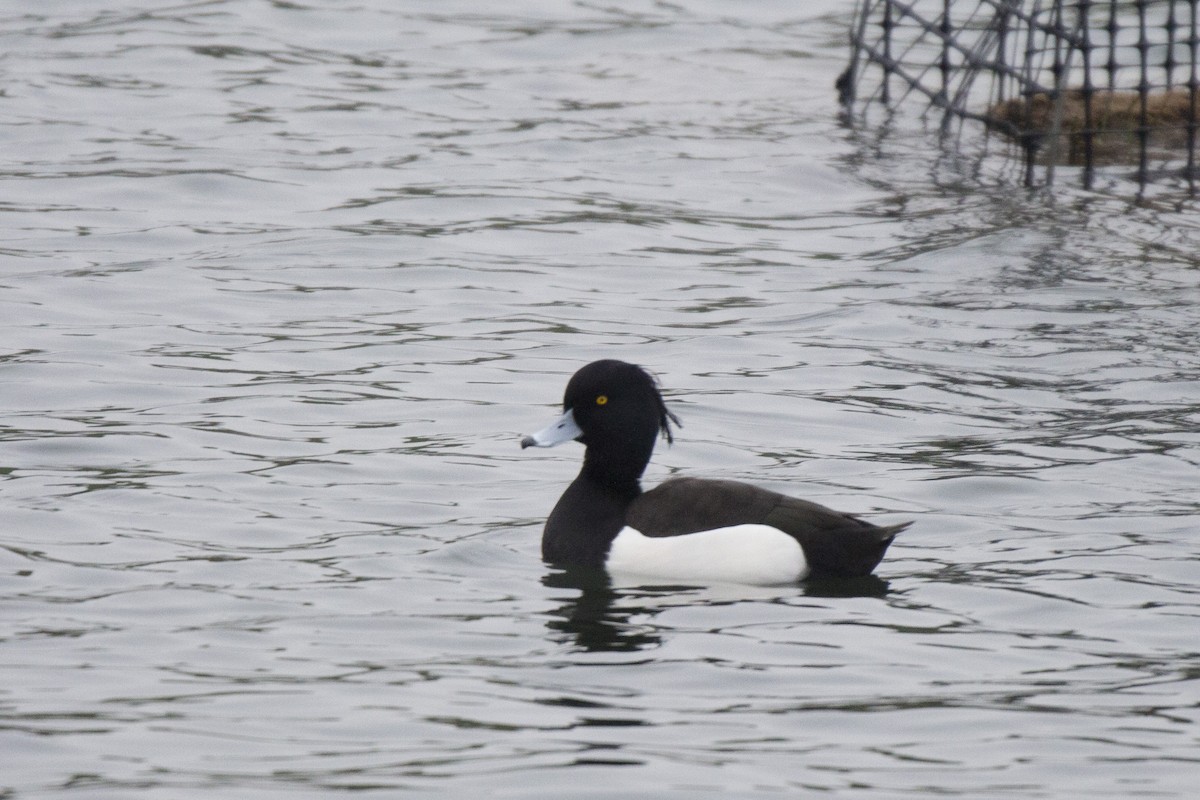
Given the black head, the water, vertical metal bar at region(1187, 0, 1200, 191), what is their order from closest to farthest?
the water < the black head < vertical metal bar at region(1187, 0, 1200, 191)

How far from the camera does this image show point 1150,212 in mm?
13625

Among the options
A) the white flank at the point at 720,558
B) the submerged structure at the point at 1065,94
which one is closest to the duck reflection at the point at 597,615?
the white flank at the point at 720,558

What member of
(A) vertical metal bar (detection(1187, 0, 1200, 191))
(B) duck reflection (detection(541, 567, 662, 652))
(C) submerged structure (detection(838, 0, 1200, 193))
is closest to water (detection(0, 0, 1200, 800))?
(B) duck reflection (detection(541, 567, 662, 652))

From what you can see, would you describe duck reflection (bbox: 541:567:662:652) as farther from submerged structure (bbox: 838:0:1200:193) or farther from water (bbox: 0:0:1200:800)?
submerged structure (bbox: 838:0:1200:193)

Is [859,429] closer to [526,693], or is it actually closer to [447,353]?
[447,353]

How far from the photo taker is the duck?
678cm

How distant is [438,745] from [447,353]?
17.5 feet

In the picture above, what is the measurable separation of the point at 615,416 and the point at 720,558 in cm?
75

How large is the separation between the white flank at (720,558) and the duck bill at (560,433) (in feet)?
1.80

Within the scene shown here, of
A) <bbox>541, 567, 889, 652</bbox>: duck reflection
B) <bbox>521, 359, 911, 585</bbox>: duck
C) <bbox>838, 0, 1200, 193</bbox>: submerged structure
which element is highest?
<bbox>838, 0, 1200, 193</bbox>: submerged structure

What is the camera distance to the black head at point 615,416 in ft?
23.5

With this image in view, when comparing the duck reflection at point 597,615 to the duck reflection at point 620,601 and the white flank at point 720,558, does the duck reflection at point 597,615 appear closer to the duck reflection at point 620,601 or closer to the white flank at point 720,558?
the duck reflection at point 620,601

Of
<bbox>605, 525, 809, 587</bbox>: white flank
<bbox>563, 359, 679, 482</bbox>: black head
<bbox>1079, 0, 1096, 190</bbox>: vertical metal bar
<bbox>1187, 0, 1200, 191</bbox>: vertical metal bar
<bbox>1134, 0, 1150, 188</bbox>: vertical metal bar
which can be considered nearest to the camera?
<bbox>605, 525, 809, 587</bbox>: white flank

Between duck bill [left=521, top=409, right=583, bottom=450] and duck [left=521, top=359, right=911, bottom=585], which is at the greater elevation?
duck bill [left=521, top=409, right=583, bottom=450]
